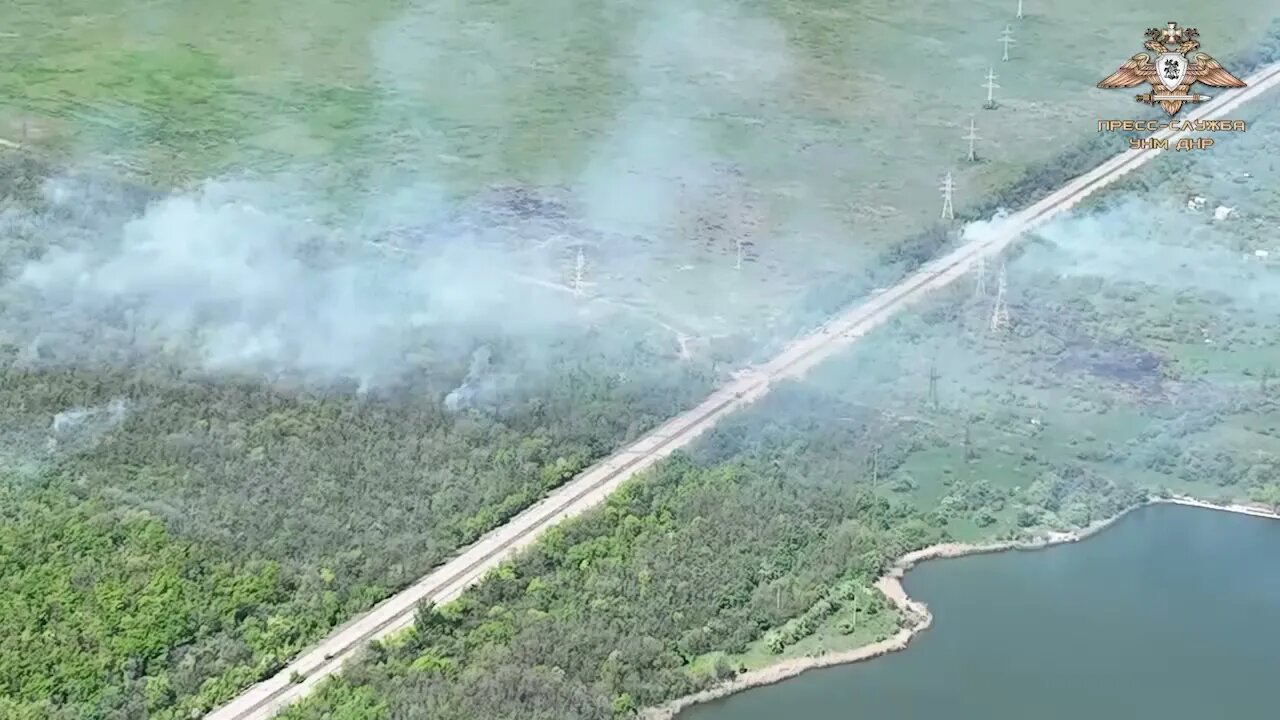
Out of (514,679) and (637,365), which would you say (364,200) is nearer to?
(637,365)

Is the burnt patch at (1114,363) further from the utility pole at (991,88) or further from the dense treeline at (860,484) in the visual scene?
the utility pole at (991,88)

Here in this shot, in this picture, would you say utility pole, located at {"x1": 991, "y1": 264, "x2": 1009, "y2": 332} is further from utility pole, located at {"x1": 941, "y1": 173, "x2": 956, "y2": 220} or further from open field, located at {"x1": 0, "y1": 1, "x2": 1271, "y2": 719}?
utility pole, located at {"x1": 941, "y1": 173, "x2": 956, "y2": 220}

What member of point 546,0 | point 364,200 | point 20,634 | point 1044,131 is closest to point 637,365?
point 364,200

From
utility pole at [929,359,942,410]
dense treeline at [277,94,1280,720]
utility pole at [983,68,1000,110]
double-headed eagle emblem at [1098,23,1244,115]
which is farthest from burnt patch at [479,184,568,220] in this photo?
double-headed eagle emblem at [1098,23,1244,115]

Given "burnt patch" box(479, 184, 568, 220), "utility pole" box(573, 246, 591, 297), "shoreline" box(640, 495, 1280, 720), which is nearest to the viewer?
"shoreline" box(640, 495, 1280, 720)

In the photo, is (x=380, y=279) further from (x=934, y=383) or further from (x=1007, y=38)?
(x=1007, y=38)

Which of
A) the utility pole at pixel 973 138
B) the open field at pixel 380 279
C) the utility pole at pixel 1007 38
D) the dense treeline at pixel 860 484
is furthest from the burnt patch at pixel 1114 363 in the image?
the utility pole at pixel 1007 38

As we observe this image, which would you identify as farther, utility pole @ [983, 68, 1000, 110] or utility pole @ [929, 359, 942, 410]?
utility pole @ [983, 68, 1000, 110]

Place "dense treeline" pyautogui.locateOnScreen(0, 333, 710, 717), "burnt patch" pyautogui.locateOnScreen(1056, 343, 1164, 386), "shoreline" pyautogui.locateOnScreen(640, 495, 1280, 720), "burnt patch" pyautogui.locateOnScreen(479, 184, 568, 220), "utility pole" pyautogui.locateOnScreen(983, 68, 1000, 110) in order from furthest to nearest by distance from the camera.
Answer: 1. "utility pole" pyautogui.locateOnScreen(983, 68, 1000, 110)
2. "burnt patch" pyautogui.locateOnScreen(479, 184, 568, 220)
3. "burnt patch" pyautogui.locateOnScreen(1056, 343, 1164, 386)
4. "shoreline" pyautogui.locateOnScreen(640, 495, 1280, 720)
5. "dense treeline" pyautogui.locateOnScreen(0, 333, 710, 717)
